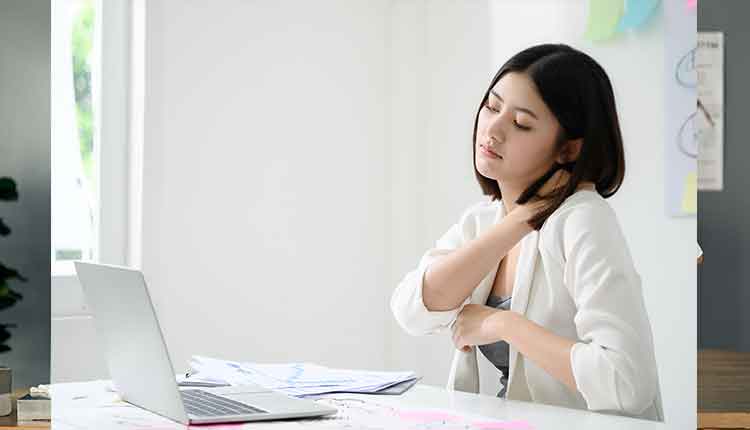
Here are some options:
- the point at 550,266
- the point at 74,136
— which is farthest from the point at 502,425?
the point at 74,136

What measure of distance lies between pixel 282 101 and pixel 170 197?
20.9 inches

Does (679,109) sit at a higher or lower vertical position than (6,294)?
higher

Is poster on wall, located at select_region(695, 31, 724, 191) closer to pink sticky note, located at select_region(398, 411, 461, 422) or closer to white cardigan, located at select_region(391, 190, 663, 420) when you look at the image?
pink sticky note, located at select_region(398, 411, 461, 422)

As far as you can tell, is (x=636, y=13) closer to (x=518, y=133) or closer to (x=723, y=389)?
(x=518, y=133)

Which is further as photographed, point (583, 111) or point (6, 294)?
point (583, 111)

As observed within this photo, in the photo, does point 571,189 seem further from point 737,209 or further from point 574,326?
point 737,209

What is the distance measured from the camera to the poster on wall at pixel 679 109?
2377mm

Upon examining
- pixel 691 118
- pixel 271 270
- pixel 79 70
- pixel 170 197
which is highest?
pixel 79 70

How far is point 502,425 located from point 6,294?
26.7 inches

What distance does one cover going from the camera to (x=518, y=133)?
1.75 m

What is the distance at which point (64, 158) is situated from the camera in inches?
111

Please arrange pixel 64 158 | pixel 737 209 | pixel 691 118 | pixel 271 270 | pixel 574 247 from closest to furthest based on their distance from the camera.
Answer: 1. pixel 737 209
2. pixel 574 247
3. pixel 691 118
4. pixel 64 158
5. pixel 271 270

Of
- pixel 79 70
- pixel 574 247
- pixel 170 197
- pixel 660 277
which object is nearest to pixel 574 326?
pixel 574 247

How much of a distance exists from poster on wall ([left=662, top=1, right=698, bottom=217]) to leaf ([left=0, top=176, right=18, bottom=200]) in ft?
6.17
